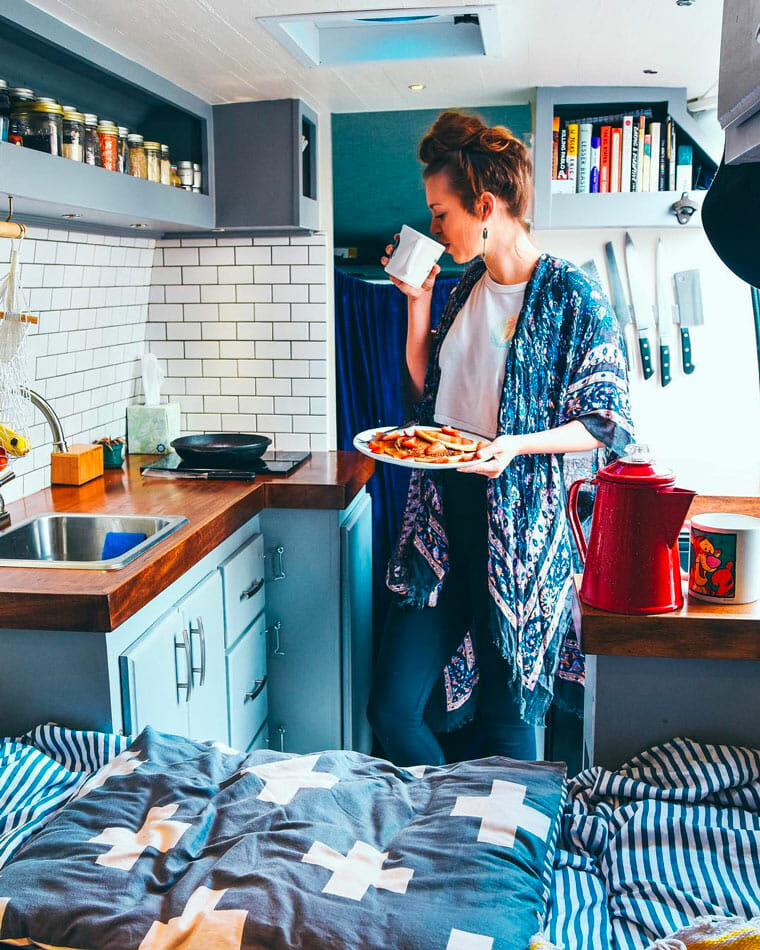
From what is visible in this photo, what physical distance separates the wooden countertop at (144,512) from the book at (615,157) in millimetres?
1400

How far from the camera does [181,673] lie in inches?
99.5

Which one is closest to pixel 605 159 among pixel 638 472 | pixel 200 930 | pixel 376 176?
pixel 376 176

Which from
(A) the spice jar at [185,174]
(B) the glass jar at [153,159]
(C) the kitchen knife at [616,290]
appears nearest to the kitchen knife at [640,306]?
(C) the kitchen knife at [616,290]

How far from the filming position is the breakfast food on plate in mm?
2727

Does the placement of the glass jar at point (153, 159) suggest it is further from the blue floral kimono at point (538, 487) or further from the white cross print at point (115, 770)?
the white cross print at point (115, 770)

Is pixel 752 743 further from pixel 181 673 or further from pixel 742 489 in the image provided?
pixel 742 489

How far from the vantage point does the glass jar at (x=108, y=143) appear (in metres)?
2.67

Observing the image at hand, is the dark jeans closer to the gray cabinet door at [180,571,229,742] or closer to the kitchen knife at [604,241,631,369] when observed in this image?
the gray cabinet door at [180,571,229,742]

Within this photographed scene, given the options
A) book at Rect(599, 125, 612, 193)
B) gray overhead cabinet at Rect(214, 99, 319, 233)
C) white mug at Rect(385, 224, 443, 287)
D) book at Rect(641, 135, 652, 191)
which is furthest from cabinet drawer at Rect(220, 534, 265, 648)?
book at Rect(641, 135, 652, 191)

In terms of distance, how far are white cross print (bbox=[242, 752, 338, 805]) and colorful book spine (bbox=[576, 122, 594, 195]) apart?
9.12 ft

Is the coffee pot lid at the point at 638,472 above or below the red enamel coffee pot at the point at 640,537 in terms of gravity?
above

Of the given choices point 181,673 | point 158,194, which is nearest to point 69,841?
point 181,673

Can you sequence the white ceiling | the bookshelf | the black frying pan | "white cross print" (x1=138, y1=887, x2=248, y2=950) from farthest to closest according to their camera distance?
the bookshelf < the black frying pan < the white ceiling < "white cross print" (x1=138, y1=887, x2=248, y2=950)

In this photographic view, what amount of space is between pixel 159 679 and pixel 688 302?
2621 mm
